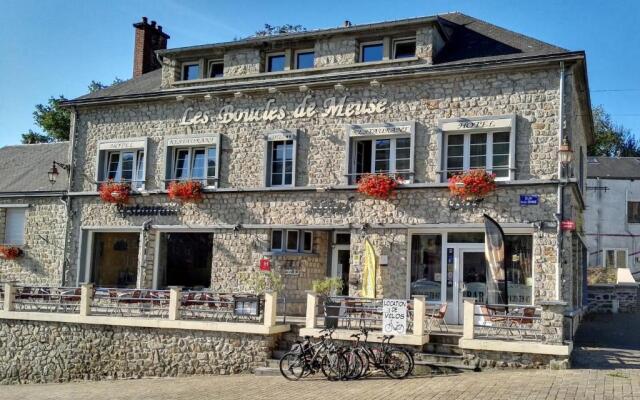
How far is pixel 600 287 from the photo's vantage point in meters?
23.9

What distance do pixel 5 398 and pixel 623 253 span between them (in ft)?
99.7

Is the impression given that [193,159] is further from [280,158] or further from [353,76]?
[353,76]

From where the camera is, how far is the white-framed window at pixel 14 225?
2189 centimetres

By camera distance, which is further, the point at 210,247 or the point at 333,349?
the point at 210,247

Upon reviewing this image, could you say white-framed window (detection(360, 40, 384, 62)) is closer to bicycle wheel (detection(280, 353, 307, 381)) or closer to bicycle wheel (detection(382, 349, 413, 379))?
bicycle wheel (detection(382, 349, 413, 379))

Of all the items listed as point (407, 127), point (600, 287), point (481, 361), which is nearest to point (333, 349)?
point (481, 361)

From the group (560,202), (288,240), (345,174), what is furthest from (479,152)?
(288,240)

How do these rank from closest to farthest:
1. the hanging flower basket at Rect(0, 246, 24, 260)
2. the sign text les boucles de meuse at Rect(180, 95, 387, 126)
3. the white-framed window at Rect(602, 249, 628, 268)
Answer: the sign text les boucles de meuse at Rect(180, 95, 387, 126), the hanging flower basket at Rect(0, 246, 24, 260), the white-framed window at Rect(602, 249, 628, 268)

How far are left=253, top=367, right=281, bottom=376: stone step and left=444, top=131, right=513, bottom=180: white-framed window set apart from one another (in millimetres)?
6098

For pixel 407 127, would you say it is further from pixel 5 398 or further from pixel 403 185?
pixel 5 398

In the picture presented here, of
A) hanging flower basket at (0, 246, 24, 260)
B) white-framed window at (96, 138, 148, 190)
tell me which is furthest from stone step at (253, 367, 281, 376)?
hanging flower basket at (0, 246, 24, 260)

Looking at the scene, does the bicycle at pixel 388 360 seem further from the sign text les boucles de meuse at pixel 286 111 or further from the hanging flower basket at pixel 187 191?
the hanging flower basket at pixel 187 191

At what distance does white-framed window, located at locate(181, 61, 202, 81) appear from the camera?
65.3 ft

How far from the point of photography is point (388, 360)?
12.4m
